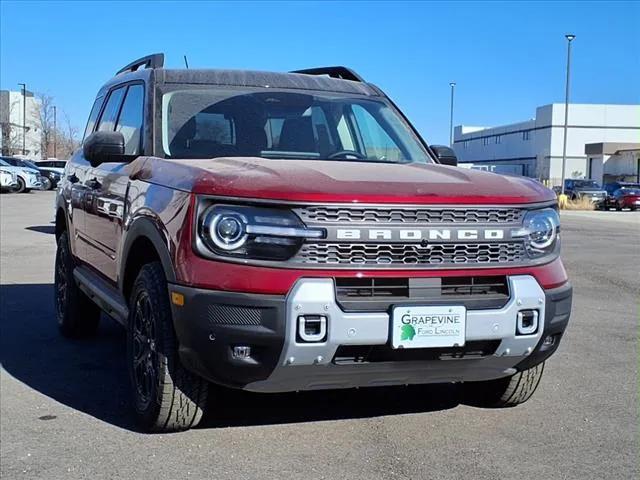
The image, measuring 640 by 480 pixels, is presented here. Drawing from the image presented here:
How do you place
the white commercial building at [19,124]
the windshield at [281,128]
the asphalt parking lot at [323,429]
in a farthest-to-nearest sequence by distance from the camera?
the white commercial building at [19,124]
the windshield at [281,128]
the asphalt parking lot at [323,429]

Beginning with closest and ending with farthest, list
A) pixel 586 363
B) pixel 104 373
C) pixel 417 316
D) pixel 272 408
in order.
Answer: pixel 417 316 → pixel 272 408 → pixel 104 373 → pixel 586 363

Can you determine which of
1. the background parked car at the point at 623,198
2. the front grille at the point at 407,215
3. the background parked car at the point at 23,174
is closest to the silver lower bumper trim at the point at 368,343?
the front grille at the point at 407,215

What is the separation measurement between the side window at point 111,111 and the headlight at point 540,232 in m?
3.37

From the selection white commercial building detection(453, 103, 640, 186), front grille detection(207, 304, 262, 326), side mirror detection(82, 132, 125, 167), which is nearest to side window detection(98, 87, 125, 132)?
side mirror detection(82, 132, 125, 167)

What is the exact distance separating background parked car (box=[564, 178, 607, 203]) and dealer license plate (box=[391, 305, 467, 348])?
4137cm

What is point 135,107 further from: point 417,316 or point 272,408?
point 417,316

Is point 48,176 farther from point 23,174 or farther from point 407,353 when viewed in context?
point 407,353

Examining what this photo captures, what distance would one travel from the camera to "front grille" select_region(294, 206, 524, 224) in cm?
353

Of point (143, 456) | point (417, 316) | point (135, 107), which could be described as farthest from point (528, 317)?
point (135, 107)

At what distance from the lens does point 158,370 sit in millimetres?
3926

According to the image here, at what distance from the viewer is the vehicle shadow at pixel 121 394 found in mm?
4562

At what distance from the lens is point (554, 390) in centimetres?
518

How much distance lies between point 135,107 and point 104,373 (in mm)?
1853

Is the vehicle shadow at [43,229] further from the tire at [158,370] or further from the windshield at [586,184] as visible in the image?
the windshield at [586,184]
